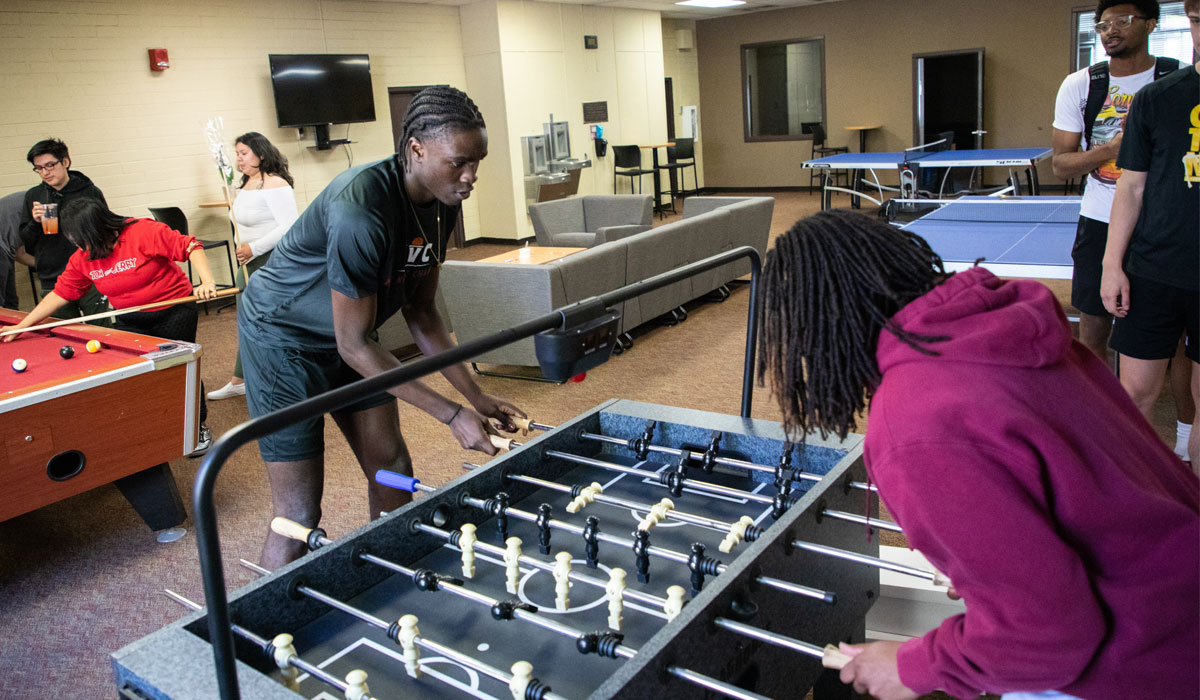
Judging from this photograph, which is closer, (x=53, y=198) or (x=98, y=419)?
(x=98, y=419)

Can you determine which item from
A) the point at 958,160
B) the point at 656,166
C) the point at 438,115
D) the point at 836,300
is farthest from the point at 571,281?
the point at 656,166

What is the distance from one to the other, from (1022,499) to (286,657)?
101 cm

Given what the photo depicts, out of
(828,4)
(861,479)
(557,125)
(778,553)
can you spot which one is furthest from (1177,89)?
(828,4)

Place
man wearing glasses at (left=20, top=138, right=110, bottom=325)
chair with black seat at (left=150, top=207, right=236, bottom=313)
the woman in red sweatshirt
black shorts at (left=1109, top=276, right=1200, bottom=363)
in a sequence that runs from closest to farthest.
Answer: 1. black shorts at (left=1109, top=276, right=1200, bottom=363)
2. the woman in red sweatshirt
3. man wearing glasses at (left=20, top=138, right=110, bottom=325)
4. chair with black seat at (left=150, top=207, right=236, bottom=313)

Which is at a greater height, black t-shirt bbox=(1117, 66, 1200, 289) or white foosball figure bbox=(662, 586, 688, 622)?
black t-shirt bbox=(1117, 66, 1200, 289)

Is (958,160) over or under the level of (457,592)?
over

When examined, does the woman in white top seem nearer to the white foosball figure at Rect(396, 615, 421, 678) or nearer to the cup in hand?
the cup in hand

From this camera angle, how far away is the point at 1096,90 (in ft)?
10.8

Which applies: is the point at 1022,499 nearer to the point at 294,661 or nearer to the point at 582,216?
the point at 294,661

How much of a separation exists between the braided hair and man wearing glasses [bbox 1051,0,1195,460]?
231 cm

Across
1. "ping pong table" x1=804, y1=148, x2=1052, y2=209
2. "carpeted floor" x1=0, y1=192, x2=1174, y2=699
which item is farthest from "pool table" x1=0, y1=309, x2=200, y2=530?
"ping pong table" x1=804, y1=148, x2=1052, y2=209

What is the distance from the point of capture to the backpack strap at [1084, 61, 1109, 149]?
3283mm

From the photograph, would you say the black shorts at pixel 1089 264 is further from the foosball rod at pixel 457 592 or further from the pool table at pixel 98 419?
the pool table at pixel 98 419


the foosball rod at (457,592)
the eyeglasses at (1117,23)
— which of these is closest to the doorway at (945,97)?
the eyeglasses at (1117,23)
